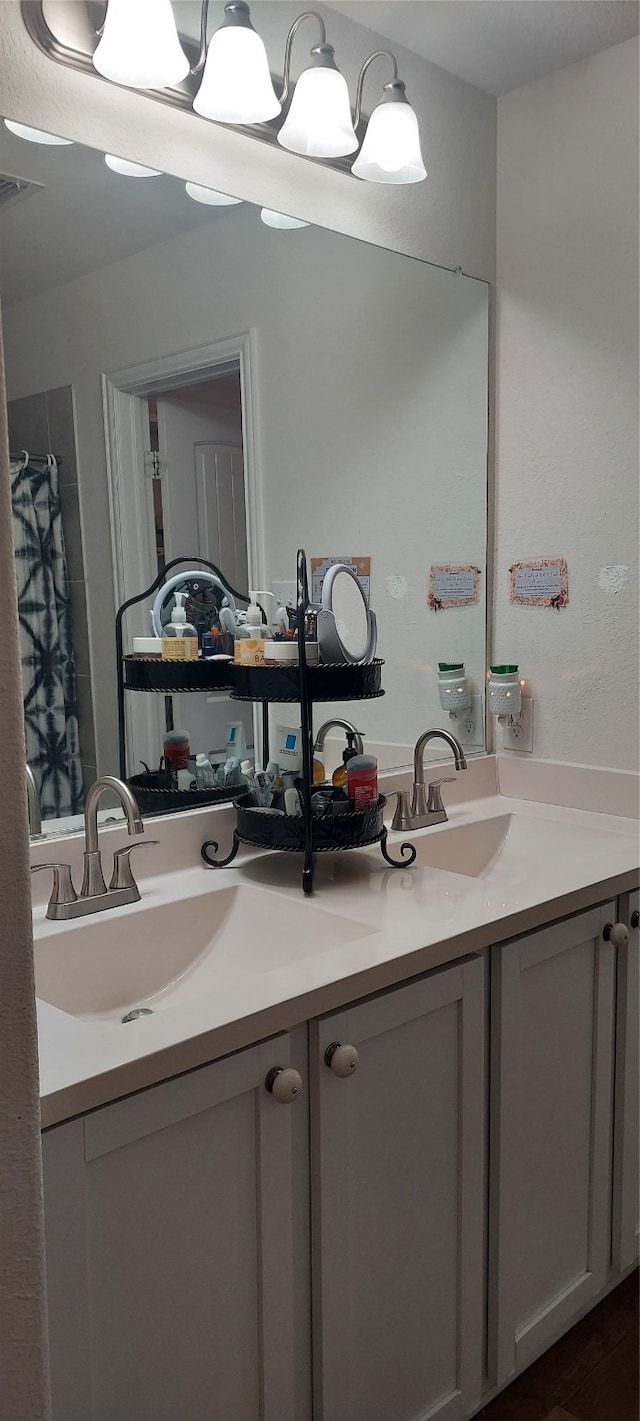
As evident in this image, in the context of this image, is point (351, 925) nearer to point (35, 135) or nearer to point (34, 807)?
point (34, 807)

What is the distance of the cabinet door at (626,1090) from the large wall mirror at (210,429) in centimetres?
60

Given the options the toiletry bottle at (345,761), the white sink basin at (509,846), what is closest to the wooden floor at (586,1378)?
the white sink basin at (509,846)

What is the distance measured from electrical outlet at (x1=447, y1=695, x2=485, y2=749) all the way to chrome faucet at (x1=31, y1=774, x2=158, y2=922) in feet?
3.14

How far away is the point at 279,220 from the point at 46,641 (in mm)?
887

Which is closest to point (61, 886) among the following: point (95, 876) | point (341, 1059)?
point (95, 876)

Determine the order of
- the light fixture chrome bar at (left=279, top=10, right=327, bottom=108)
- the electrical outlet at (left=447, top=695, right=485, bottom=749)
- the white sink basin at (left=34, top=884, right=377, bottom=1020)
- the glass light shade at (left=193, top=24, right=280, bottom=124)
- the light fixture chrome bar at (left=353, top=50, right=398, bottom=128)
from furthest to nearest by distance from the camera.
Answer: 1. the electrical outlet at (left=447, top=695, right=485, bottom=749)
2. the light fixture chrome bar at (left=353, top=50, right=398, bottom=128)
3. the light fixture chrome bar at (left=279, top=10, right=327, bottom=108)
4. the glass light shade at (left=193, top=24, right=280, bottom=124)
5. the white sink basin at (left=34, top=884, right=377, bottom=1020)

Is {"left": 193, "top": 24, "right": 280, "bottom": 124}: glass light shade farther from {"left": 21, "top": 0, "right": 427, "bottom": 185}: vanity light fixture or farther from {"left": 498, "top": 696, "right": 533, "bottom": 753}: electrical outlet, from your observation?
{"left": 498, "top": 696, "right": 533, "bottom": 753}: electrical outlet

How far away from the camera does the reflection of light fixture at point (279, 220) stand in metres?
1.71

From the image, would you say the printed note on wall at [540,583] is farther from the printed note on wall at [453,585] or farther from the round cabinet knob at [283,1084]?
the round cabinet knob at [283,1084]

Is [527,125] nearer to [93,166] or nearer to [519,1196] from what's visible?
[93,166]

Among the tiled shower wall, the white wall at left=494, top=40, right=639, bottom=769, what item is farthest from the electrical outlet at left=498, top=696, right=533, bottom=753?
the tiled shower wall

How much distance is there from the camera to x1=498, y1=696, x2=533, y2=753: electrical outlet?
85.4 inches

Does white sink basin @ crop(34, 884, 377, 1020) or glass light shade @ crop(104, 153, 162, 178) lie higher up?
glass light shade @ crop(104, 153, 162, 178)

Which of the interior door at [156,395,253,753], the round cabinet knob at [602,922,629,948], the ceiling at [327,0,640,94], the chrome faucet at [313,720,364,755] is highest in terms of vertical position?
the ceiling at [327,0,640,94]
